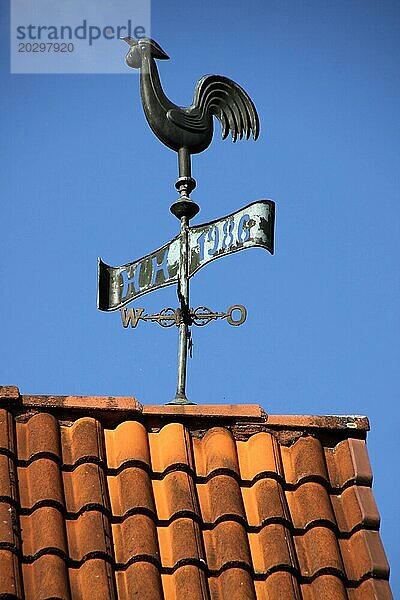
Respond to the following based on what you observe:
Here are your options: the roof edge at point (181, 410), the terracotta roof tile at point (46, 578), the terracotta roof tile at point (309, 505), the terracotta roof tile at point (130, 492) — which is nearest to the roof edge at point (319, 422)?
the roof edge at point (181, 410)

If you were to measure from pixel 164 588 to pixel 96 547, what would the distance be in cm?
27

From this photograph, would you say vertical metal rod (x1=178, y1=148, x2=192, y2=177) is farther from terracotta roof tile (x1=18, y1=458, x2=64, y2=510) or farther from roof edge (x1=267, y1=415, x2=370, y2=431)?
terracotta roof tile (x1=18, y1=458, x2=64, y2=510)

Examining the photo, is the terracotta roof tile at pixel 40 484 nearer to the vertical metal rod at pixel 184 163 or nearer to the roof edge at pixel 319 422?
the roof edge at pixel 319 422

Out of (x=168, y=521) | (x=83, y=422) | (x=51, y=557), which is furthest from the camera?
(x=83, y=422)

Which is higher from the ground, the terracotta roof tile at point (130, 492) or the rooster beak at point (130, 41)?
the rooster beak at point (130, 41)

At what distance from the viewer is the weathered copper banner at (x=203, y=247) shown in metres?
5.16

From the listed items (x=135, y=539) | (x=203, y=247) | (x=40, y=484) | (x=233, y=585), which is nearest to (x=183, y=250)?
(x=203, y=247)

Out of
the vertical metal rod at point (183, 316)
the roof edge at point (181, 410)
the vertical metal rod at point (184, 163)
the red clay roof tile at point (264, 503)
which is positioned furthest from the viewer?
the vertical metal rod at point (184, 163)

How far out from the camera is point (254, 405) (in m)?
4.71

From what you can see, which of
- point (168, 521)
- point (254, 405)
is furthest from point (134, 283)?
point (168, 521)

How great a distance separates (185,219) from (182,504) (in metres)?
1.52

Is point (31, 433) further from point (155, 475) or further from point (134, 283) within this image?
point (134, 283)

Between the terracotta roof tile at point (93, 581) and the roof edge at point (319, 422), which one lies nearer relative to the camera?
the terracotta roof tile at point (93, 581)

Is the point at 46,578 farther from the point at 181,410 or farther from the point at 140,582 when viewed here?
the point at 181,410
